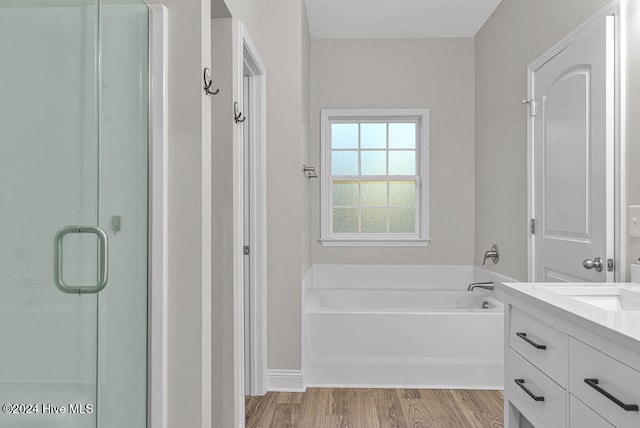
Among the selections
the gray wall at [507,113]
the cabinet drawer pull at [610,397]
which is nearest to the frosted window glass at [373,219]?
the gray wall at [507,113]

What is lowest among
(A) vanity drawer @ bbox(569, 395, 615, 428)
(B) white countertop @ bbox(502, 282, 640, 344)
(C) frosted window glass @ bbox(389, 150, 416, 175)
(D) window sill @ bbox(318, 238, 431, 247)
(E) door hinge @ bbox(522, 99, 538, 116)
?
(A) vanity drawer @ bbox(569, 395, 615, 428)

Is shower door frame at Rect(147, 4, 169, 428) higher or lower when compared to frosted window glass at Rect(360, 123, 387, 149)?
lower

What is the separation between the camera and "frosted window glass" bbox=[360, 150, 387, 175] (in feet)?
13.9

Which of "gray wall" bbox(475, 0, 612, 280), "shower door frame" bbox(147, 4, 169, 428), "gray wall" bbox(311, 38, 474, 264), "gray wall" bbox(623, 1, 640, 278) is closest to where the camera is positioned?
"shower door frame" bbox(147, 4, 169, 428)

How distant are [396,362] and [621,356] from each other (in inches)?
83.9

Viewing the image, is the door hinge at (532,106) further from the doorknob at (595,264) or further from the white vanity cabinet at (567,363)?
the white vanity cabinet at (567,363)

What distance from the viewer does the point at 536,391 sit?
1.57 metres

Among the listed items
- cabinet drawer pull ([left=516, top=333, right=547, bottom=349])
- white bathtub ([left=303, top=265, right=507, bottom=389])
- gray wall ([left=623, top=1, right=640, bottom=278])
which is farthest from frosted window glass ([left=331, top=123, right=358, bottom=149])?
cabinet drawer pull ([left=516, top=333, right=547, bottom=349])

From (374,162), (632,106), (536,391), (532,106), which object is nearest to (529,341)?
(536,391)

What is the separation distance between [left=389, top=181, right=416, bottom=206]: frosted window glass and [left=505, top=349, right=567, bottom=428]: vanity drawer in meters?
2.49

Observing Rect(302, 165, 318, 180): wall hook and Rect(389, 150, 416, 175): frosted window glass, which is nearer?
Rect(302, 165, 318, 180): wall hook

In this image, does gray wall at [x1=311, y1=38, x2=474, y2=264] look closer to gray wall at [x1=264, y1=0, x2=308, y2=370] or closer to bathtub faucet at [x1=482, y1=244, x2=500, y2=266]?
bathtub faucet at [x1=482, y1=244, x2=500, y2=266]

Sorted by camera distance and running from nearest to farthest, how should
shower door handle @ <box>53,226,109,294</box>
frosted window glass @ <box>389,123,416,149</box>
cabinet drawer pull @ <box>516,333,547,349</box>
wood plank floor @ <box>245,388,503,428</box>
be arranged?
1. shower door handle @ <box>53,226,109,294</box>
2. cabinet drawer pull @ <box>516,333,547,349</box>
3. wood plank floor @ <box>245,388,503,428</box>
4. frosted window glass @ <box>389,123,416,149</box>

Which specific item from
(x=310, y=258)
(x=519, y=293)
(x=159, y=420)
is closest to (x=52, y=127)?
(x=159, y=420)
